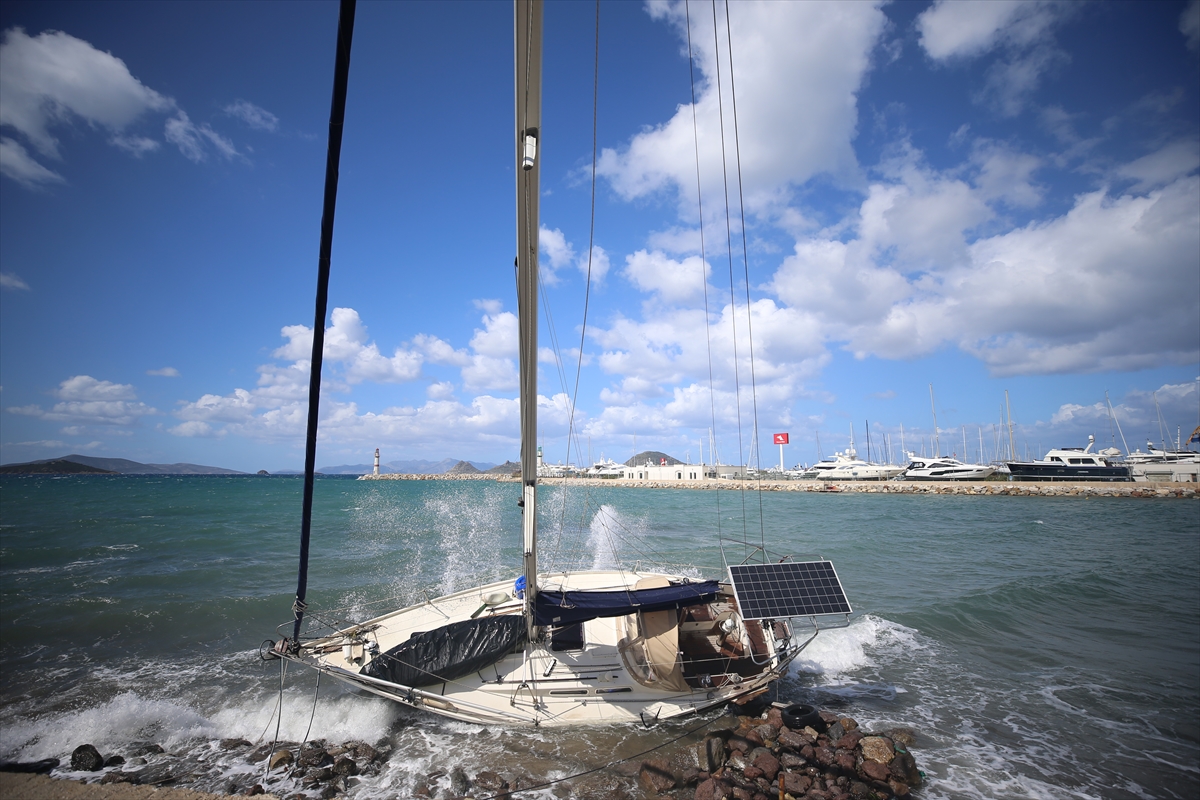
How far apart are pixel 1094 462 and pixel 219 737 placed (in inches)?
4124

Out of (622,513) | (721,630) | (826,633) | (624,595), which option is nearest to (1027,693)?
(826,633)

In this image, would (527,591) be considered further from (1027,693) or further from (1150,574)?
(1150,574)

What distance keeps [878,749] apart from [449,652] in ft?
26.2

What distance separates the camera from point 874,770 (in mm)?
8391

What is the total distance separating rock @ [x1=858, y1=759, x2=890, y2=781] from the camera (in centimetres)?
830

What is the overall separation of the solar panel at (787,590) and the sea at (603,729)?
169 centimetres

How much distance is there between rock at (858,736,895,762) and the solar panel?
219 cm

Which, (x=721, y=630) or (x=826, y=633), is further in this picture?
(x=826, y=633)

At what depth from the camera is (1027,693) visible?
12.1m

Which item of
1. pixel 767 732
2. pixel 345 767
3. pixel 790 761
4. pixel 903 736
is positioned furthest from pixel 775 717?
pixel 345 767

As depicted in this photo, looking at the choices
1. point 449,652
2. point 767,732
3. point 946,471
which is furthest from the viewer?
point 946,471

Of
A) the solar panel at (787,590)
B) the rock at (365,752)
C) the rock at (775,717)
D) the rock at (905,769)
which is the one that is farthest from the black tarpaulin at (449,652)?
the rock at (905,769)

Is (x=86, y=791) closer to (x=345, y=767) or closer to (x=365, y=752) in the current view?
(x=345, y=767)

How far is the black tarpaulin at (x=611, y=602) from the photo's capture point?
9297 mm
